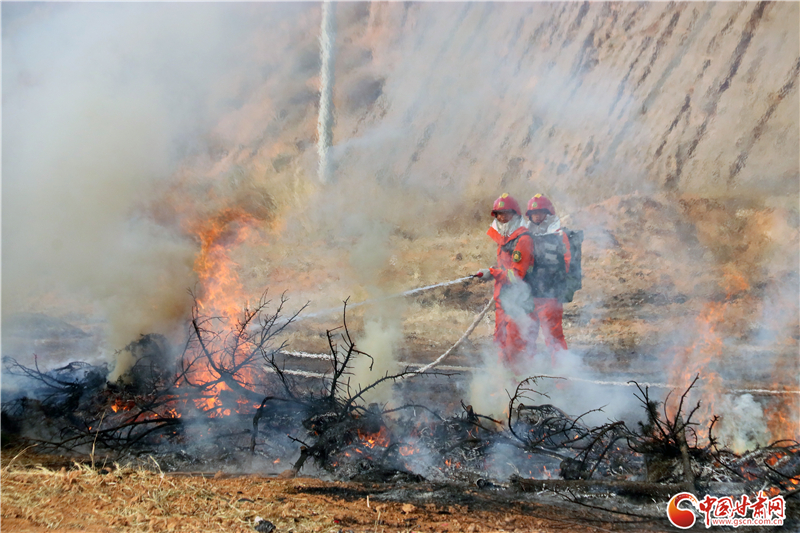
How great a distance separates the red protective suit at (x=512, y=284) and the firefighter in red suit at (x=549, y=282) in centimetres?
12

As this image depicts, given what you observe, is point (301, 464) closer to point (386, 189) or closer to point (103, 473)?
point (103, 473)

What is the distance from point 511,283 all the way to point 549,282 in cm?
56

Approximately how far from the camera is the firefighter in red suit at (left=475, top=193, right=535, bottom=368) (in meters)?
6.62

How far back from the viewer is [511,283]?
677 cm

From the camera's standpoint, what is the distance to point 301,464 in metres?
4.49

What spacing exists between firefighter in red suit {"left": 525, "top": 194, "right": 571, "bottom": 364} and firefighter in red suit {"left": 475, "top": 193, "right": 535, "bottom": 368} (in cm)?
12

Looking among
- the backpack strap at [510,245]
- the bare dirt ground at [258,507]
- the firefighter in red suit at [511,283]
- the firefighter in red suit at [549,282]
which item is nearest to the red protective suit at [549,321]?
the firefighter in red suit at [549,282]

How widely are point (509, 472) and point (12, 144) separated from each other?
15.8 metres

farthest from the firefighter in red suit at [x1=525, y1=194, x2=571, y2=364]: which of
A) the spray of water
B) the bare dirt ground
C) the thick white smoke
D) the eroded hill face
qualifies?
the spray of water

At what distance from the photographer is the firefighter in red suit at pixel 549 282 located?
657cm

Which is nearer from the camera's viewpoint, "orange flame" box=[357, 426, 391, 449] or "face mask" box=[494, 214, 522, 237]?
"orange flame" box=[357, 426, 391, 449]

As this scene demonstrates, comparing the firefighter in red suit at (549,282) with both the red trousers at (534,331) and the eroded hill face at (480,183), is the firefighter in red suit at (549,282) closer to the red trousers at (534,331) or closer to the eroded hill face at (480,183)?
the red trousers at (534,331)

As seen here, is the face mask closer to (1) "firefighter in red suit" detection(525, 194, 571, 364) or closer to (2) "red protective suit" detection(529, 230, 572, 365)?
(1) "firefighter in red suit" detection(525, 194, 571, 364)

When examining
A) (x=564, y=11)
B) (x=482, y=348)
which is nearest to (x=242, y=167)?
(x=482, y=348)
